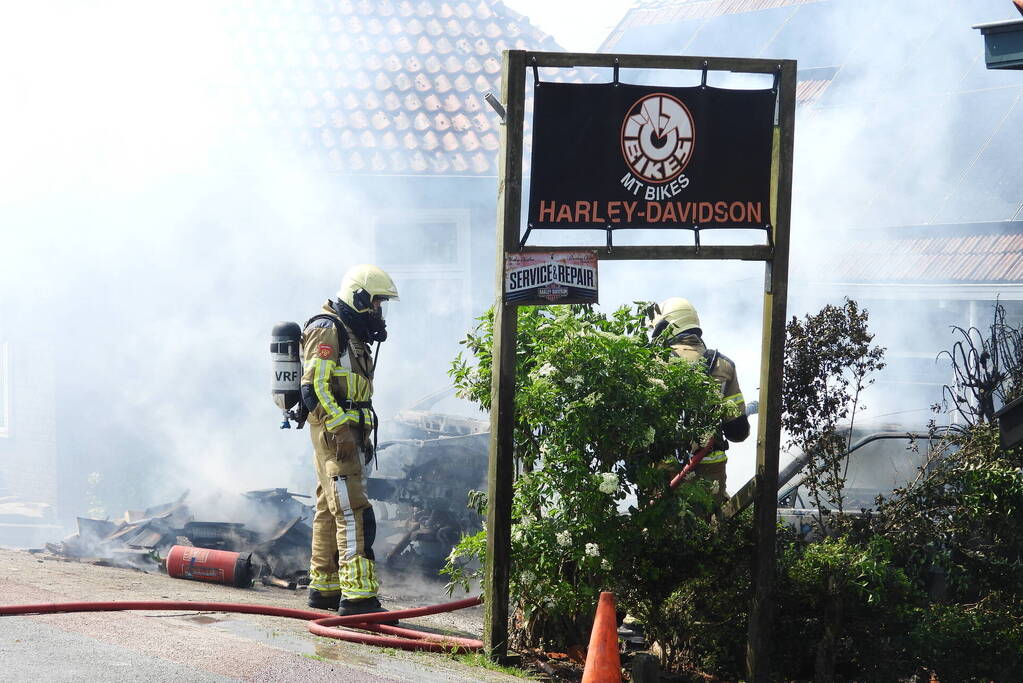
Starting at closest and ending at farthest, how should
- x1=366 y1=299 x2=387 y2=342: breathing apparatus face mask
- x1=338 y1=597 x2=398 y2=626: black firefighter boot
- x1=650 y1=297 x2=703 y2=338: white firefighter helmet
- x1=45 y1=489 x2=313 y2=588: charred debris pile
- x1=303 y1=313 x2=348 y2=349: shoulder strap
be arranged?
x1=338 y1=597 x2=398 y2=626: black firefighter boot, x1=303 y1=313 x2=348 y2=349: shoulder strap, x1=366 y1=299 x2=387 y2=342: breathing apparatus face mask, x1=650 y1=297 x2=703 y2=338: white firefighter helmet, x1=45 y1=489 x2=313 y2=588: charred debris pile

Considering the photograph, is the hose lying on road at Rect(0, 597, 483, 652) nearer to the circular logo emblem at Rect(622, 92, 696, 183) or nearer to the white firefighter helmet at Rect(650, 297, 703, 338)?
the white firefighter helmet at Rect(650, 297, 703, 338)

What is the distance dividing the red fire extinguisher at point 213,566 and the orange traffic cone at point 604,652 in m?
3.96

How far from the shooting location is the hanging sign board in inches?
231

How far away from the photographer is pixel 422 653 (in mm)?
6238

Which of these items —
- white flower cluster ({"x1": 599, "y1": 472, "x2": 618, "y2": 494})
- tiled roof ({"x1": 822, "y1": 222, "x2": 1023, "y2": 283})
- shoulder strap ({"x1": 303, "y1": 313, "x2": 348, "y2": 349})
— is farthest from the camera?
tiled roof ({"x1": 822, "y1": 222, "x2": 1023, "y2": 283})

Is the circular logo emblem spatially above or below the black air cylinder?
above

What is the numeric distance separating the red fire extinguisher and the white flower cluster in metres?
3.81

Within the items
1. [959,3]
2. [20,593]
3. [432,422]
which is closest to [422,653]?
[20,593]

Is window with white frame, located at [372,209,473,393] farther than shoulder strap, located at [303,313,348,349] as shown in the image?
Yes

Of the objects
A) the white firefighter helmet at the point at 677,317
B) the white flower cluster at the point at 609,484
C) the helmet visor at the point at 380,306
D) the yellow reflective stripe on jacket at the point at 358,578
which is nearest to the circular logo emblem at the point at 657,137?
the white flower cluster at the point at 609,484

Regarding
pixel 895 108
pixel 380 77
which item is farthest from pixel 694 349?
pixel 895 108

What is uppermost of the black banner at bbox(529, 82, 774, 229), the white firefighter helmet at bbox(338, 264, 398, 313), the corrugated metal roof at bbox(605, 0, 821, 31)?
the corrugated metal roof at bbox(605, 0, 821, 31)

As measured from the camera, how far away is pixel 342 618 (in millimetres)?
Answer: 6633

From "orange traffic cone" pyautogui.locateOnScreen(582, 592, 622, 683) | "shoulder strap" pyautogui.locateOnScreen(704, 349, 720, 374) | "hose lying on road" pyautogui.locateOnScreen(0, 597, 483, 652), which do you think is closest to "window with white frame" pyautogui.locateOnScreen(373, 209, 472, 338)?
"shoulder strap" pyautogui.locateOnScreen(704, 349, 720, 374)
